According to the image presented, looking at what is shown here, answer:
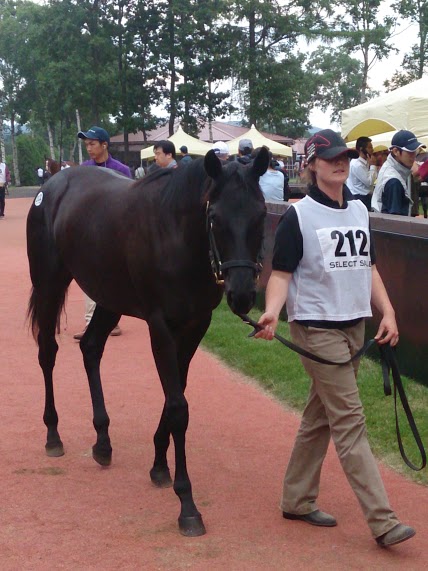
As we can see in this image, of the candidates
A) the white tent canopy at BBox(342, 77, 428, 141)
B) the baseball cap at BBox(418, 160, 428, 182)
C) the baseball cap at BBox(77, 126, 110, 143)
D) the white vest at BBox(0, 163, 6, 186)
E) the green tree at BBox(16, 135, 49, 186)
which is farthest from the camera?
the green tree at BBox(16, 135, 49, 186)

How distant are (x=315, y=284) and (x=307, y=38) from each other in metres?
42.1

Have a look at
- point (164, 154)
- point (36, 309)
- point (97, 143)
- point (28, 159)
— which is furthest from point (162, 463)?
point (28, 159)

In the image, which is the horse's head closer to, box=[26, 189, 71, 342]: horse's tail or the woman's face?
the woman's face

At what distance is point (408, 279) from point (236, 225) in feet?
10.7

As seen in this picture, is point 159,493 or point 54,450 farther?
point 54,450

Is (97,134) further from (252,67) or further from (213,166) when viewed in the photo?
(252,67)

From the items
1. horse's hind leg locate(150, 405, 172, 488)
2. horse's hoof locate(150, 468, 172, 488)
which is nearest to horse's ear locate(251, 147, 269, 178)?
horse's hind leg locate(150, 405, 172, 488)

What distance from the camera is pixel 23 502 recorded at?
429 centimetres

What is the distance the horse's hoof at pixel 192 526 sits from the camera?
12.6 feet

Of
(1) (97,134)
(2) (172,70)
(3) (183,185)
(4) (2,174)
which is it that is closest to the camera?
(3) (183,185)

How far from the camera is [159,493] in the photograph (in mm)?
4469

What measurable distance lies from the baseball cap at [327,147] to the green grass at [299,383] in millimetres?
2041

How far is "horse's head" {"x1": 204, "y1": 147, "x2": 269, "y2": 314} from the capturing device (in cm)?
347

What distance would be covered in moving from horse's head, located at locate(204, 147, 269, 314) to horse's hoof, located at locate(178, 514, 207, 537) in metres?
1.13
